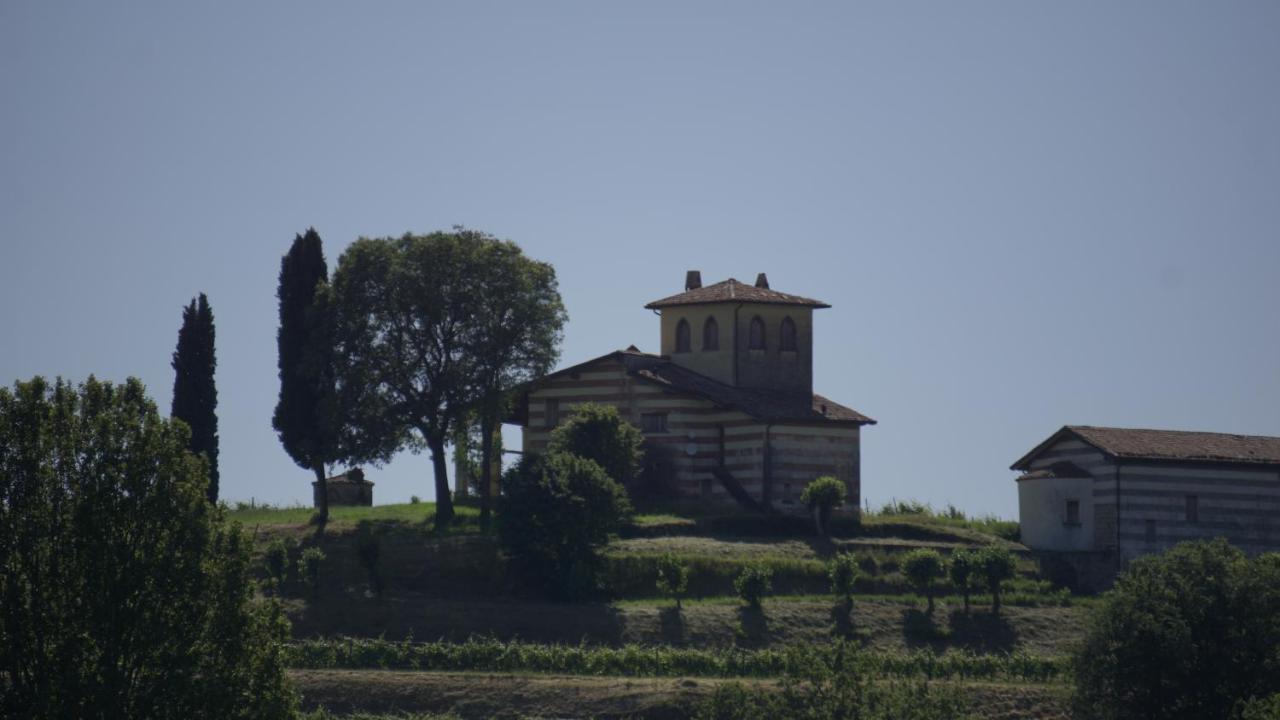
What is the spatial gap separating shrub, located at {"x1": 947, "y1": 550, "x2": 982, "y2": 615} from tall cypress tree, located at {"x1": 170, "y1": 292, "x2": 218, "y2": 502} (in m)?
25.0

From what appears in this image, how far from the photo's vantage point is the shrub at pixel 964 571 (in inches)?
2451

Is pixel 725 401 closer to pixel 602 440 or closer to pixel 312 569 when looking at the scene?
pixel 602 440

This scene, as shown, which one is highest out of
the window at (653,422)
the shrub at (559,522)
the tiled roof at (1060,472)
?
the window at (653,422)

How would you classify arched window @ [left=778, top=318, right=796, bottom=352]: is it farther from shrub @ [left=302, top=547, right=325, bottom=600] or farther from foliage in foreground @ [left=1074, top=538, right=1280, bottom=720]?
foliage in foreground @ [left=1074, top=538, right=1280, bottom=720]

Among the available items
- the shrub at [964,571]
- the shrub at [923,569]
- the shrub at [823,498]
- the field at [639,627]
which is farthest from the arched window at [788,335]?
the shrub at [964,571]

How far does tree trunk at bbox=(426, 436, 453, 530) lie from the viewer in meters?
70.4

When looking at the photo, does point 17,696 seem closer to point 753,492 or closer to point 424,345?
point 424,345

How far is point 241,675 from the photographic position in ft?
137

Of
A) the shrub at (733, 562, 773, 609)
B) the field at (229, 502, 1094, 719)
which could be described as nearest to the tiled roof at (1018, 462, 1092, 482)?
the field at (229, 502, 1094, 719)

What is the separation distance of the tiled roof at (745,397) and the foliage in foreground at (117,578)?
109 feet

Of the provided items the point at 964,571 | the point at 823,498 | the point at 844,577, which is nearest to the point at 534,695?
the point at 844,577

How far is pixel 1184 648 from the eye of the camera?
4997 cm

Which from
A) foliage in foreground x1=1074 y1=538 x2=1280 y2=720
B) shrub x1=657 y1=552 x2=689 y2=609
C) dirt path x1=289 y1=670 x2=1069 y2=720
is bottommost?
dirt path x1=289 y1=670 x2=1069 y2=720

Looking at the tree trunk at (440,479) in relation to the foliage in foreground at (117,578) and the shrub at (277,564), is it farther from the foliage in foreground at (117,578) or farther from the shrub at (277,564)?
the foliage in foreground at (117,578)
